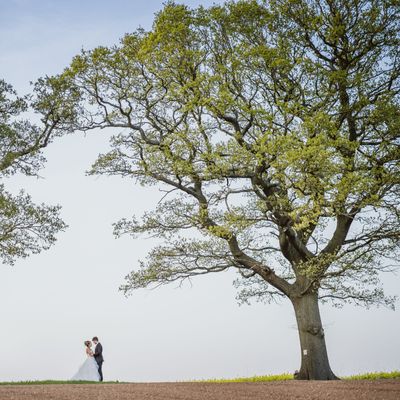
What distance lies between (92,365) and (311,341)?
9.14 metres

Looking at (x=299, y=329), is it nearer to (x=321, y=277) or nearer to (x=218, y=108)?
(x=321, y=277)

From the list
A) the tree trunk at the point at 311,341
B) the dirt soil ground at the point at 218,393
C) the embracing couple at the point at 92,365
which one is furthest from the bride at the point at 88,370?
the dirt soil ground at the point at 218,393

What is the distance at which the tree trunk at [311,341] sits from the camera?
2217cm

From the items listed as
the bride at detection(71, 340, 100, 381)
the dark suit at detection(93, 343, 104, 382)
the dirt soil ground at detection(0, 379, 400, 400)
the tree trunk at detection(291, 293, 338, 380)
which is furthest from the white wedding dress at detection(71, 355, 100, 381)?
the dirt soil ground at detection(0, 379, 400, 400)

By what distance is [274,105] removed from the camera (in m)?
23.2

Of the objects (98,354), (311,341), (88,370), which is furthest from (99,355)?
(311,341)

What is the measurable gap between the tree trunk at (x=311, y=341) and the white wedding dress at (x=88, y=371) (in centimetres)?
825

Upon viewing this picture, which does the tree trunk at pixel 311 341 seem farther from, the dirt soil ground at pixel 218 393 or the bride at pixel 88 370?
the bride at pixel 88 370

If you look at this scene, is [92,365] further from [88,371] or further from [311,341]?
[311,341]

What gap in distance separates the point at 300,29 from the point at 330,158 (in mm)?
5892

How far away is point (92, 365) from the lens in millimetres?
24938

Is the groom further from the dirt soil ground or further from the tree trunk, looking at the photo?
the dirt soil ground

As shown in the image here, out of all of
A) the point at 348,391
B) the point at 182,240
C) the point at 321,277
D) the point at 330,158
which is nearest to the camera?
the point at 348,391

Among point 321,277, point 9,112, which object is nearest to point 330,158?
point 321,277
